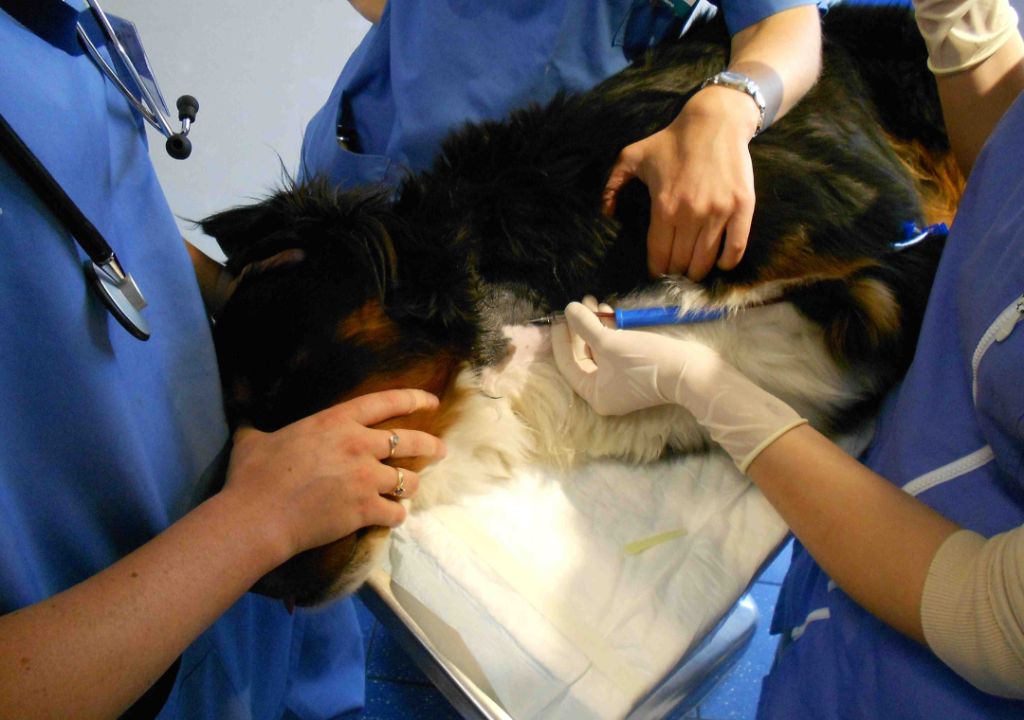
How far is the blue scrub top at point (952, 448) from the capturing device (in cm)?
64

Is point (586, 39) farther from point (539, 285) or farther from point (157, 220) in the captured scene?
point (157, 220)

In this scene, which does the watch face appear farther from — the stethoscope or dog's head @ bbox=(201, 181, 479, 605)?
the stethoscope

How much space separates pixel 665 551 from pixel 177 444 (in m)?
0.65

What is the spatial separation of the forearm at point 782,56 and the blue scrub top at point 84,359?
2.81 ft

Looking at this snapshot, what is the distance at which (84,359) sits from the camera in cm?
59

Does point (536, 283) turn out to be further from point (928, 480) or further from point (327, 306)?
point (928, 480)

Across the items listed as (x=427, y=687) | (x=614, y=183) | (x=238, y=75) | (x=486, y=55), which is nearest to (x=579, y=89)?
(x=486, y=55)

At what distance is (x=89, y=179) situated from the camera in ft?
2.05

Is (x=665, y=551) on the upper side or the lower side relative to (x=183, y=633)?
lower

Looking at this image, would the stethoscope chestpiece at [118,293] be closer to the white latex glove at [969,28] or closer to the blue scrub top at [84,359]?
the blue scrub top at [84,359]

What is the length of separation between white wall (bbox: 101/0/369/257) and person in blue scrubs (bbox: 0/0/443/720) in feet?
4.98

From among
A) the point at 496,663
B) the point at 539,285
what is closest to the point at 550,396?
the point at 539,285

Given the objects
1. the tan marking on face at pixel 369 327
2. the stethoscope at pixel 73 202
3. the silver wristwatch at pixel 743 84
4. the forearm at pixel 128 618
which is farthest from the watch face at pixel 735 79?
the forearm at pixel 128 618

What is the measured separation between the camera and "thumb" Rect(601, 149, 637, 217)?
0.99 m
